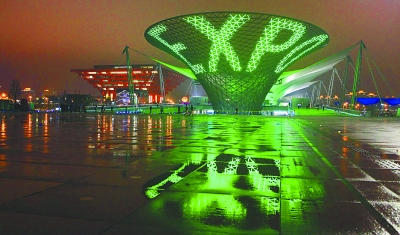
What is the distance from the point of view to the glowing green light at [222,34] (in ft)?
136

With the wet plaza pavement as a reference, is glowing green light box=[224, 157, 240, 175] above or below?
above

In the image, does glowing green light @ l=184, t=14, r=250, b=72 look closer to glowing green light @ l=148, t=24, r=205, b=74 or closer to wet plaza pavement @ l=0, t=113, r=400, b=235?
glowing green light @ l=148, t=24, r=205, b=74

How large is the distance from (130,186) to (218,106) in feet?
186

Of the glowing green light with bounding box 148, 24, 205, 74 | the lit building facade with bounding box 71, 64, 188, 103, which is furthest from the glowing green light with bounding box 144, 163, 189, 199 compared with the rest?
the lit building facade with bounding box 71, 64, 188, 103

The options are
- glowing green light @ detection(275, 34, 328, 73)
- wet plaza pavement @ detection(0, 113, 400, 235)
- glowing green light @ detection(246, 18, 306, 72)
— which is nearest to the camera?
wet plaza pavement @ detection(0, 113, 400, 235)

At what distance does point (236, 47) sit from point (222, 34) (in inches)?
198

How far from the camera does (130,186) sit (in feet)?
20.7

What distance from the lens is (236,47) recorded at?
4994cm

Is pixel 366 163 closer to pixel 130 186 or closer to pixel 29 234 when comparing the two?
pixel 130 186

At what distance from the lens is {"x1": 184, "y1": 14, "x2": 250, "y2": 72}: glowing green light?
4147 centimetres

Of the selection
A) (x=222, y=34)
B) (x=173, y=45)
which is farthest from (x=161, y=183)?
(x=173, y=45)

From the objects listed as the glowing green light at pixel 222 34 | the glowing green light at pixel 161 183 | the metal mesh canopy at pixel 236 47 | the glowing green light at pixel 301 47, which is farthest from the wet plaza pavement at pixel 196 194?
the glowing green light at pixel 301 47

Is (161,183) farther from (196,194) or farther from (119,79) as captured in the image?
(119,79)

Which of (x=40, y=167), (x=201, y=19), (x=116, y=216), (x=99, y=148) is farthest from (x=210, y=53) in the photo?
(x=116, y=216)
